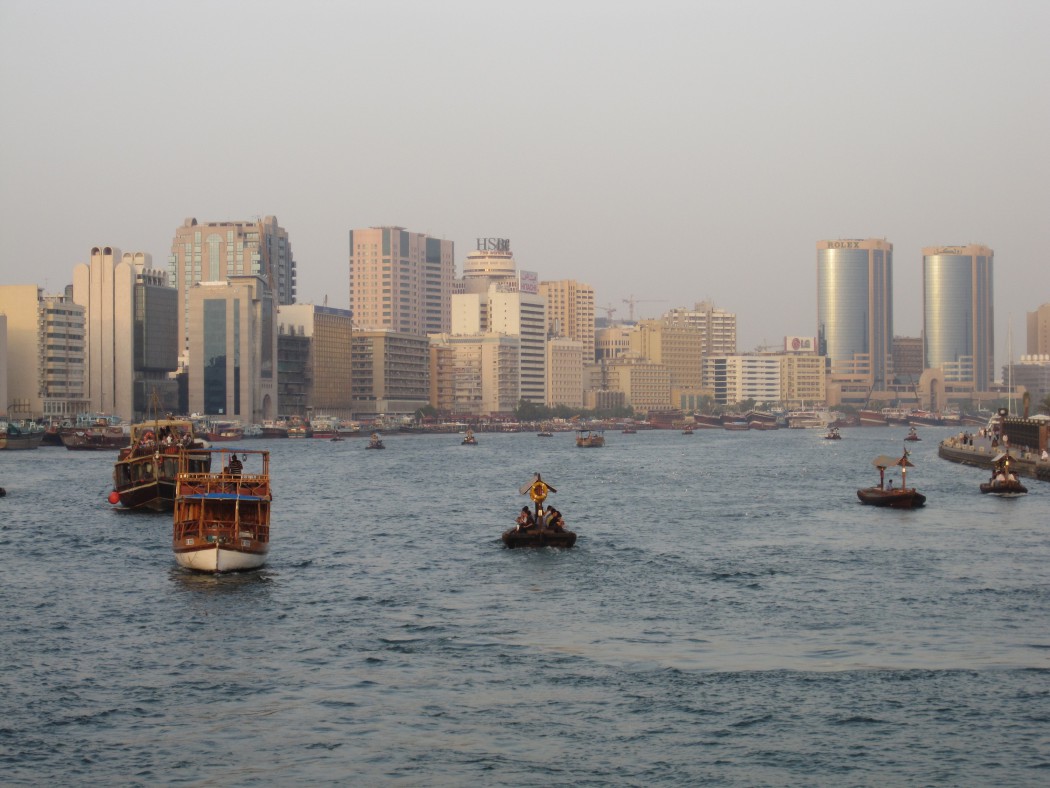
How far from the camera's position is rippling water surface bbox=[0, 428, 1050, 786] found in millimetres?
31953

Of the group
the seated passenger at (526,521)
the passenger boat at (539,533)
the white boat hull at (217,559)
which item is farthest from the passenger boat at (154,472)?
the white boat hull at (217,559)

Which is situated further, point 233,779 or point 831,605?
point 831,605

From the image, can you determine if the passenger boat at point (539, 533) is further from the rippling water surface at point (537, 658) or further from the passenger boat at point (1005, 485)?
the passenger boat at point (1005, 485)

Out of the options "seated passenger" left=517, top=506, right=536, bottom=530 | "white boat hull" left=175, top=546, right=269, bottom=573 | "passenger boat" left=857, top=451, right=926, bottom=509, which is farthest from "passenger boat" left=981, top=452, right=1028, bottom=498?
"white boat hull" left=175, top=546, right=269, bottom=573

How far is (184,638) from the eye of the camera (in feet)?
146

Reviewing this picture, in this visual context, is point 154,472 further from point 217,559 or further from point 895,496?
point 895,496

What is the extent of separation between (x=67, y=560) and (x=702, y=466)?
98721mm

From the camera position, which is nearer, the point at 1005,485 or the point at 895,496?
the point at 895,496

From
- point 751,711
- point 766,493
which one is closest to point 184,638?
point 751,711

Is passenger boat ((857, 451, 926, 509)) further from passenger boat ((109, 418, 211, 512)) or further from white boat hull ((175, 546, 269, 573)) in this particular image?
white boat hull ((175, 546, 269, 573))

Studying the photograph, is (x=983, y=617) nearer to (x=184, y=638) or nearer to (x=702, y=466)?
(x=184, y=638)

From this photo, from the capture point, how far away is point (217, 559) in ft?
185

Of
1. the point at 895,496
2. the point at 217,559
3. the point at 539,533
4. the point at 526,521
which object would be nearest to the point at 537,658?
the point at 217,559

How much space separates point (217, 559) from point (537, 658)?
19.3 metres
